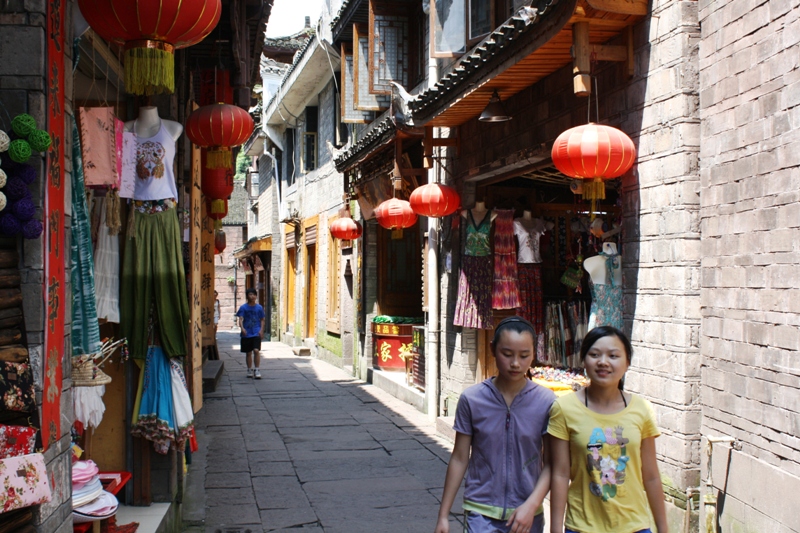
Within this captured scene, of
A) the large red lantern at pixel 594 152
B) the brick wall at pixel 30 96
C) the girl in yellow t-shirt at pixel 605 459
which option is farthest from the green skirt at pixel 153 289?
the girl in yellow t-shirt at pixel 605 459

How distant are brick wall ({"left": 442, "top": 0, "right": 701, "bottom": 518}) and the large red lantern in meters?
0.31

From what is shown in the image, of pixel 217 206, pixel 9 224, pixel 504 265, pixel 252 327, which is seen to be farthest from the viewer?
pixel 252 327

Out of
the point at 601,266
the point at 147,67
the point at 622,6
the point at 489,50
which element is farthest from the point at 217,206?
the point at 147,67

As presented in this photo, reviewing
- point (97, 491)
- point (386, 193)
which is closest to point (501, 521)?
point (97, 491)

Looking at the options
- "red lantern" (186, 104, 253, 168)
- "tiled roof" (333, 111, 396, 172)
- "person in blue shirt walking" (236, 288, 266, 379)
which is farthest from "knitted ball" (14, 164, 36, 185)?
"person in blue shirt walking" (236, 288, 266, 379)

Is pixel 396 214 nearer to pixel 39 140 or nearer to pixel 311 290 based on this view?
pixel 39 140

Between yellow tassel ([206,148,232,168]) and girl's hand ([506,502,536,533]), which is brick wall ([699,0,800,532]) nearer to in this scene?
girl's hand ([506,502,536,533])

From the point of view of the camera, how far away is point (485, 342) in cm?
1024

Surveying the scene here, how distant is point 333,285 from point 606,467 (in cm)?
1544

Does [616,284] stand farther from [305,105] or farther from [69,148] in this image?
[305,105]

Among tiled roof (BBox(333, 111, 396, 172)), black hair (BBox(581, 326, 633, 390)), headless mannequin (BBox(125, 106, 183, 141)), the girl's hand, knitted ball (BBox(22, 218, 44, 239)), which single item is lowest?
the girl's hand

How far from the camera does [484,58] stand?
297 inches

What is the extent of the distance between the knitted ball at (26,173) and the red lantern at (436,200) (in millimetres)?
6619

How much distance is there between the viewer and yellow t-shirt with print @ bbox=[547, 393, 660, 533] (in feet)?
11.0
